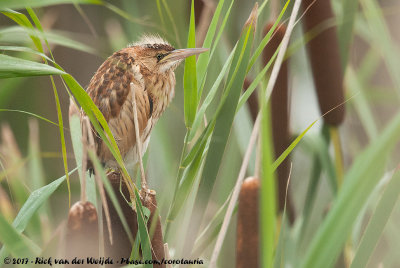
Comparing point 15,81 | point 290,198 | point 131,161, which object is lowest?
point 290,198

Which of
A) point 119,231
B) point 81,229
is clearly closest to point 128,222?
point 119,231

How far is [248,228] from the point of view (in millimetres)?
781

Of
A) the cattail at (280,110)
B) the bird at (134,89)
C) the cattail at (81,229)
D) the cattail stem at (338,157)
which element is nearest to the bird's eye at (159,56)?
the bird at (134,89)

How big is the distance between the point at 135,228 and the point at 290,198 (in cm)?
42

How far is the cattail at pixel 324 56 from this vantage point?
1.07 m

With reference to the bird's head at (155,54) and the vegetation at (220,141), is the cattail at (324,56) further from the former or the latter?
the bird's head at (155,54)

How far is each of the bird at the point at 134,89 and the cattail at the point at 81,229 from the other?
24 cm

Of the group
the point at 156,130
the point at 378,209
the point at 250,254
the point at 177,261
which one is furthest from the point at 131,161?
the point at 378,209

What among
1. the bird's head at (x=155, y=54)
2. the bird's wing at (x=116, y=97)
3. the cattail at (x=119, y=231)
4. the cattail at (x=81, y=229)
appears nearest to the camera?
the cattail at (x=81, y=229)

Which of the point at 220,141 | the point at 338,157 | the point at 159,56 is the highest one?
the point at 159,56

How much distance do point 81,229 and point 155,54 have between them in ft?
1.72

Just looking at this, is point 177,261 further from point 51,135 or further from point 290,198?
point 51,135

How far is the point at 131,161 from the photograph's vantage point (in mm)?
1073

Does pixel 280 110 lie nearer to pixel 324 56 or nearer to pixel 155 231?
pixel 324 56
